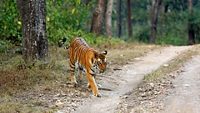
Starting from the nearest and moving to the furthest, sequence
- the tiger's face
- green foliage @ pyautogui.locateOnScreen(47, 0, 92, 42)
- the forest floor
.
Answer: the forest floor, the tiger's face, green foliage @ pyautogui.locateOnScreen(47, 0, 92, 42)

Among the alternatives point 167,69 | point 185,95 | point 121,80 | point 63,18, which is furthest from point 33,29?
point 63,18

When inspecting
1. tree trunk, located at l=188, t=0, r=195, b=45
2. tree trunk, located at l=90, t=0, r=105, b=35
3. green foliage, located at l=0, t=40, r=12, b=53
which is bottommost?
tree trunk, located at l=188, t=0, r=195, b=45

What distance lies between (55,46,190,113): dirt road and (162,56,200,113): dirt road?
1.10 metres

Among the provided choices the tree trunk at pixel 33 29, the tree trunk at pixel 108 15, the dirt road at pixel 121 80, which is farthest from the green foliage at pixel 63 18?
the tree trunk at pixel 33 29

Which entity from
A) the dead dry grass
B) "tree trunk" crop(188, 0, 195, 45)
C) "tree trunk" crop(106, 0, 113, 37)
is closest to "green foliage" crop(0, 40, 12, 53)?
the dead dry grass

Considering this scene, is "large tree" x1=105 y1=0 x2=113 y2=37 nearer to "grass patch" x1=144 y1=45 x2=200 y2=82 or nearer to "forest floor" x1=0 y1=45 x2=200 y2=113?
"grass patch" x1=144 y1=45 x2=200 y2=82

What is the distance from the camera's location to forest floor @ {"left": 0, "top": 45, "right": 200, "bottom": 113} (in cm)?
961

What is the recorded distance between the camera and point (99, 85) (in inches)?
461

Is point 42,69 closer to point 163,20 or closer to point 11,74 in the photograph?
point 11,74

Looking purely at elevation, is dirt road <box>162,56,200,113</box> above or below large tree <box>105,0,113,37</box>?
below

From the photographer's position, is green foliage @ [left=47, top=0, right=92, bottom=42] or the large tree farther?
the large tree

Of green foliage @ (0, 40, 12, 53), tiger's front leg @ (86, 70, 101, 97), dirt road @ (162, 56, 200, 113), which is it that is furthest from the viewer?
green foliage @ (0, 40, 12, 53)

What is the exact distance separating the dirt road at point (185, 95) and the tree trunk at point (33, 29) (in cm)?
385

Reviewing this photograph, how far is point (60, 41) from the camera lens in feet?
57.6
